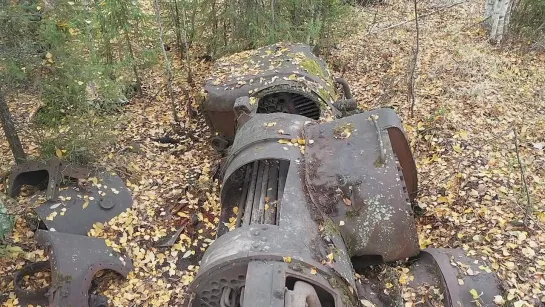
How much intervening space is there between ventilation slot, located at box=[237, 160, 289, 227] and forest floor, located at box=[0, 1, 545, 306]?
1448mm

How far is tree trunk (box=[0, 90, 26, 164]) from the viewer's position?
603cm

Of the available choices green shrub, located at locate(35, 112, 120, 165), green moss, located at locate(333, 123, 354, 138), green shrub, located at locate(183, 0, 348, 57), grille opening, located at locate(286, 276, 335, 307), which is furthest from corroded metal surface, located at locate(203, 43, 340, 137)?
grille opening, located at locate(286, 276, 335, 307)

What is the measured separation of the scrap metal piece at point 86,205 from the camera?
5754mm

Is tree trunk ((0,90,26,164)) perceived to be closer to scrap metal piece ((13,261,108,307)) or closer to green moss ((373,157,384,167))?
scrap metal piece ((13,261,108,307))

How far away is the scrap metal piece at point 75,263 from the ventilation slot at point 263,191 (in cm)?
187

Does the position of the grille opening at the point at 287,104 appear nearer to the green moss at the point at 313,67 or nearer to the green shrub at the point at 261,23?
the green moss at the point at 313,67

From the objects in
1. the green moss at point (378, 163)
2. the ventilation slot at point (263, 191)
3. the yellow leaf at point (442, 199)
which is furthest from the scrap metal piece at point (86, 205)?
the yellow leaf at point (442, 199)

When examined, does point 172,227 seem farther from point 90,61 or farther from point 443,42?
point 443,42

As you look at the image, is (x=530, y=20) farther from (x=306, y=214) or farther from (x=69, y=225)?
(x=69, y=225)

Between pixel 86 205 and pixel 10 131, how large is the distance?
1.62 metres

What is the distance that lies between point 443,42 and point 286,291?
983 cm

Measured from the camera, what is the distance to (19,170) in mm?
6281

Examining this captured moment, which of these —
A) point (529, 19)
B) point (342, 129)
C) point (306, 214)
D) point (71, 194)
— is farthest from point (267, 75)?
point (529, 19)

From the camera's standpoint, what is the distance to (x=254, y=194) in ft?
15.6
